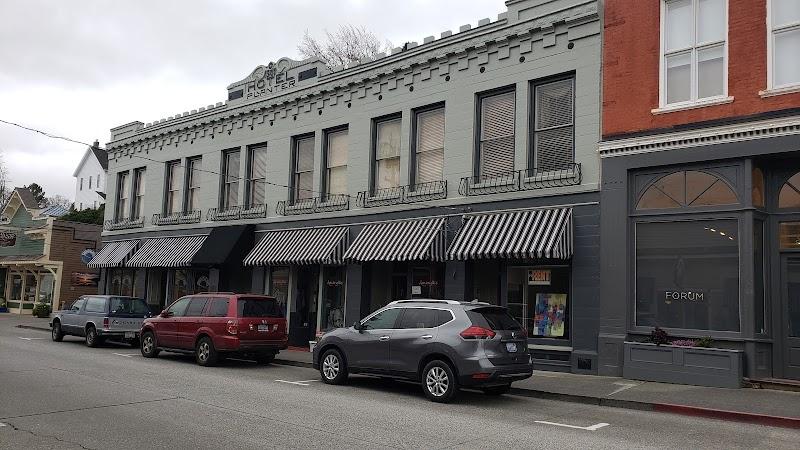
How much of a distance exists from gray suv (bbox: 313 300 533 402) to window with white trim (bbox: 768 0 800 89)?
23.0 ft

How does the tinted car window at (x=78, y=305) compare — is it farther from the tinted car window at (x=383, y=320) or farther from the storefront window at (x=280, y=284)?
the tinted car window at (x=383, y=320)

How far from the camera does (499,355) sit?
1088 cm

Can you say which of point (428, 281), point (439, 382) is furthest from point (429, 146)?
point (439, 382)

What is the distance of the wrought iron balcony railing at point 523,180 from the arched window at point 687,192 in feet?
5.30

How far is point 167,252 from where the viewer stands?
24.9 m

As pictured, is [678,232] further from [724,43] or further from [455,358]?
[455,358]

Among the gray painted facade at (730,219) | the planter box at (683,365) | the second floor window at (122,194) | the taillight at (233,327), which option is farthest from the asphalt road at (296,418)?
the second floor window at (122,194)

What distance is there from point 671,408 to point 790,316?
3.93m

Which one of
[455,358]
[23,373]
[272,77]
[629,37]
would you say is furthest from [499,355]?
[272,77]

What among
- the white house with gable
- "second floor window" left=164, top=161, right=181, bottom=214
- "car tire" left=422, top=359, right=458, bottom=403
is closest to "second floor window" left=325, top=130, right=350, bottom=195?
"second floor window" left=164, top=161, right=181, bottom=214

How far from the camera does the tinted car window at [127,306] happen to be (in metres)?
19.8

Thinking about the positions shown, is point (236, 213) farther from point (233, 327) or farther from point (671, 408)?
point (671, 408)

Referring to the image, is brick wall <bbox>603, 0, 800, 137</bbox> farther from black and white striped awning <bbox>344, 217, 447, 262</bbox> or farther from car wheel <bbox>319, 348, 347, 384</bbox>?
car wheel <bbox>319, 348, 347, 384</bbox>

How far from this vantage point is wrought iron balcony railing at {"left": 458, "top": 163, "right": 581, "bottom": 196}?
14927mm
